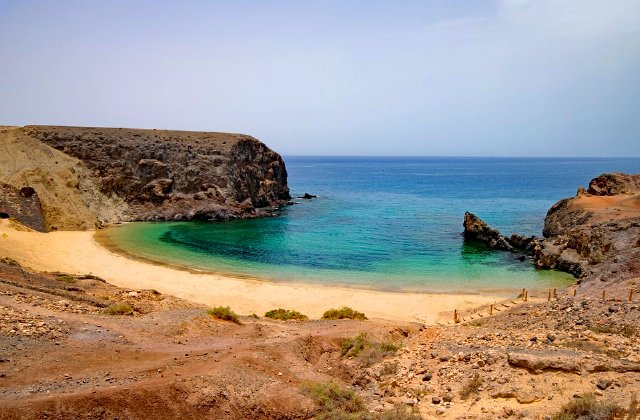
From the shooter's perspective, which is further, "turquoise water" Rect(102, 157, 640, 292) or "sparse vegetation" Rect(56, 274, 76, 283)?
"turquoise water" Rect(102, 157, 640, 292)

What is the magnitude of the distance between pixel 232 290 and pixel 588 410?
23431mm

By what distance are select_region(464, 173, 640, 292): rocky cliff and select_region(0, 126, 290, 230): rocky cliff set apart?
34.5 meters

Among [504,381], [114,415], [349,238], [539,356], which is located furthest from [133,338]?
[349,238]

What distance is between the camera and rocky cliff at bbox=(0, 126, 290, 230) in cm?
5409

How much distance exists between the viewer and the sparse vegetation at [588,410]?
381 inches

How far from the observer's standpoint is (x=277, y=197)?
77062mm

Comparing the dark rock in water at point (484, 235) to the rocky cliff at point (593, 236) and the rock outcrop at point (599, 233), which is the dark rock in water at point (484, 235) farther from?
the rock outcrop at point (599, 233)

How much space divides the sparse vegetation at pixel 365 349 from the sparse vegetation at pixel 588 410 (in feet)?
18.4

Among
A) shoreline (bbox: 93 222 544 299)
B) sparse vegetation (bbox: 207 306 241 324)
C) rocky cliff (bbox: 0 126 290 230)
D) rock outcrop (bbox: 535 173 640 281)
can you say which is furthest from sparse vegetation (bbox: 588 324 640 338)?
rocky cliff (bbox: 0 126 290 230)

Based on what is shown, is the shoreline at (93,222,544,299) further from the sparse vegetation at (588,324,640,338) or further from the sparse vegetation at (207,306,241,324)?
the sparse vegetation at (588,324,640,338)

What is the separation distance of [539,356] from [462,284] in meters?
21.3

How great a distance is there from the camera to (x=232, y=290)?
30344 millimetres

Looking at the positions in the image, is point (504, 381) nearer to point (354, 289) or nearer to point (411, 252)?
point (354, 289)

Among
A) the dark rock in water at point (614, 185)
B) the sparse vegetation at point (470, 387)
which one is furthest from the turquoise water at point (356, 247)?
the sparse vegetation at point (470, 387)
